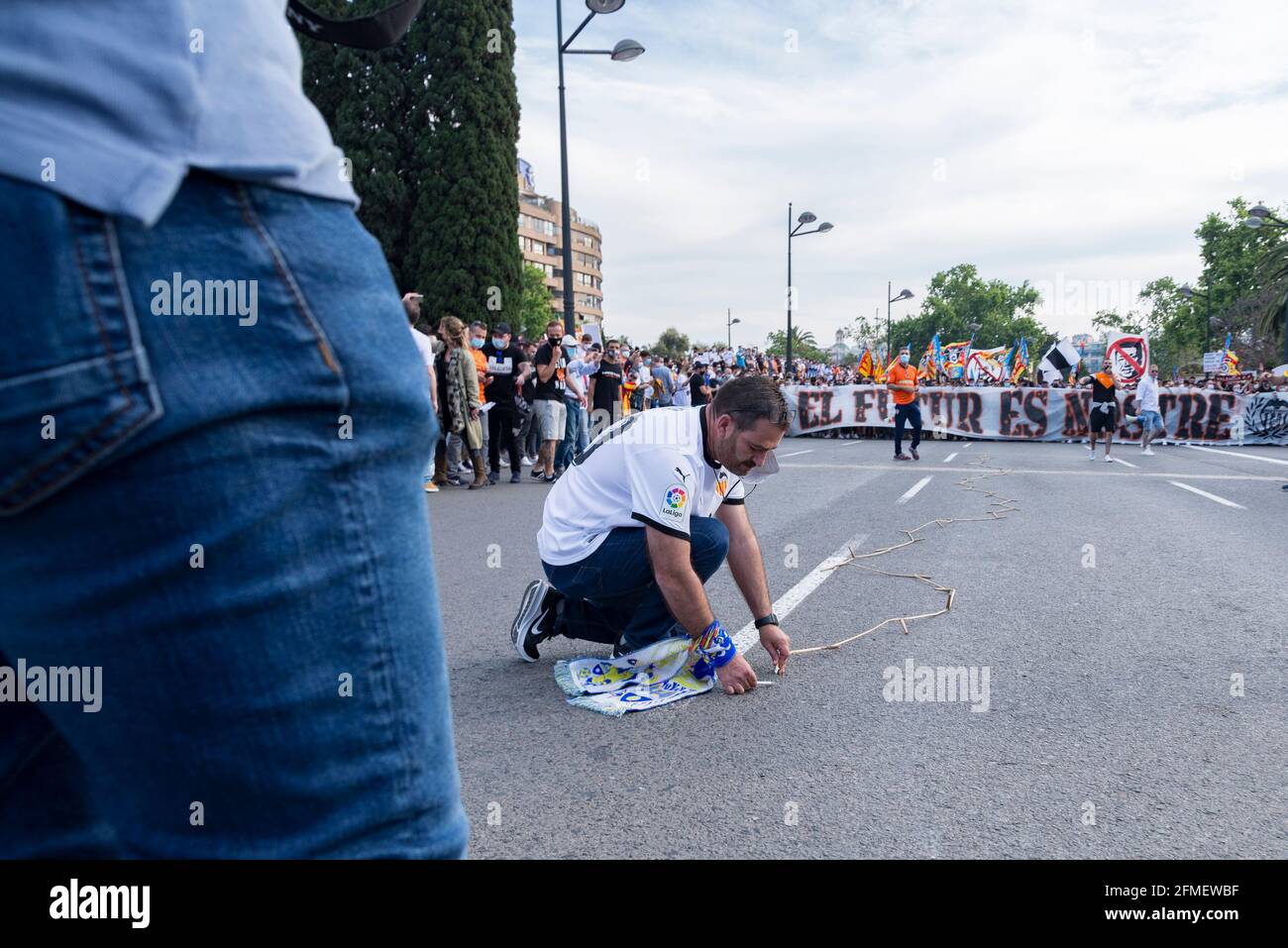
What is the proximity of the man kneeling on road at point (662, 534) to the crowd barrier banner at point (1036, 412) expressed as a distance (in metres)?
22.1

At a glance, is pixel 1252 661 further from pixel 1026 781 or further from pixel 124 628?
pixel 124 628

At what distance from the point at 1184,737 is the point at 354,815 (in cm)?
345

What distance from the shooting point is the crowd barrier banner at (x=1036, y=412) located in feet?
79.5

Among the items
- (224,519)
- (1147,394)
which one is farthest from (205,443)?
(1147,394)

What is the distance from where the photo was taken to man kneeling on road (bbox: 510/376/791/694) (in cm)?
354

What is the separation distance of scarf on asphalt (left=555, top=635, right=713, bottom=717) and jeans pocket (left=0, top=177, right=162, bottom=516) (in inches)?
126

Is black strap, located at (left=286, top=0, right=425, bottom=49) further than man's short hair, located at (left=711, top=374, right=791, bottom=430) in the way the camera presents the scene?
No

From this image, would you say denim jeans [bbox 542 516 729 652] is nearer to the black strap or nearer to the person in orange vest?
the black strap

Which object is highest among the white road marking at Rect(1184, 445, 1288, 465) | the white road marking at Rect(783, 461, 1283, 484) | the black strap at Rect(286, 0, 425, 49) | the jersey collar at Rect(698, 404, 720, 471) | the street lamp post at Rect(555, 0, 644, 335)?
the street lamp post at Rect(555, 0, 644, 335)

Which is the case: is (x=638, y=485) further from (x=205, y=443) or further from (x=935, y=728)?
(x=205, y=443)

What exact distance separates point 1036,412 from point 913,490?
16.1 metres

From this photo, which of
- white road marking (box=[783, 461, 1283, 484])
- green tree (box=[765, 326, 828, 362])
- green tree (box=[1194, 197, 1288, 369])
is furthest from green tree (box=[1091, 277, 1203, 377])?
white road marking (box=[783, 461, 1283, 484])

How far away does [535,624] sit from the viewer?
14.3ft

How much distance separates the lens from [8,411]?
0.64m
